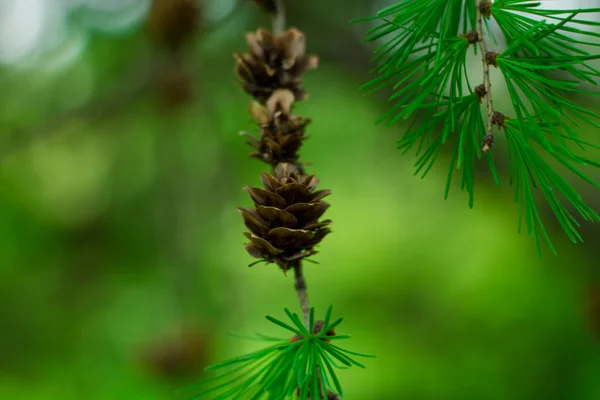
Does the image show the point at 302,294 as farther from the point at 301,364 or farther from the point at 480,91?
the point at 480,91

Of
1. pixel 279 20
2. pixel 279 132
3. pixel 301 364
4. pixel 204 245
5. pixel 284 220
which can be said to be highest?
pixel 204 245

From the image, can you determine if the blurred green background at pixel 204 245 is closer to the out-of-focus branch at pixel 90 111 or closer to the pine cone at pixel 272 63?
the out-of-focus branch at pixel 90 111

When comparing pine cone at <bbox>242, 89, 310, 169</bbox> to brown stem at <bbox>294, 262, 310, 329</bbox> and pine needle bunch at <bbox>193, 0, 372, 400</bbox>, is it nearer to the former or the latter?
pine needle bunch at <bbox>193, 0, 372, 400</bbox>

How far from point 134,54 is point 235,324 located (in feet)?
5.13

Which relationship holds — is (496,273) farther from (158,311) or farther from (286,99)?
(286,99)

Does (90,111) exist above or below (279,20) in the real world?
above

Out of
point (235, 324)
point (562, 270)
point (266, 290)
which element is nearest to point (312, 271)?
point (266, 290)

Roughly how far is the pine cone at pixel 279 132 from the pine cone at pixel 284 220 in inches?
2.5

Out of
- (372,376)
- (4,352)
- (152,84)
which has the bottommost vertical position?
(372,376)

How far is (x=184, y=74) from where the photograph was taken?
1.74 meters

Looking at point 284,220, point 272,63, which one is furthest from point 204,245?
point 284,220

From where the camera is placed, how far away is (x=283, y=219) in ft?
1.50

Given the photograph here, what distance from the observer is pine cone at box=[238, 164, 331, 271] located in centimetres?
45

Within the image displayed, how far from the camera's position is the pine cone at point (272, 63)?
1.89ft
